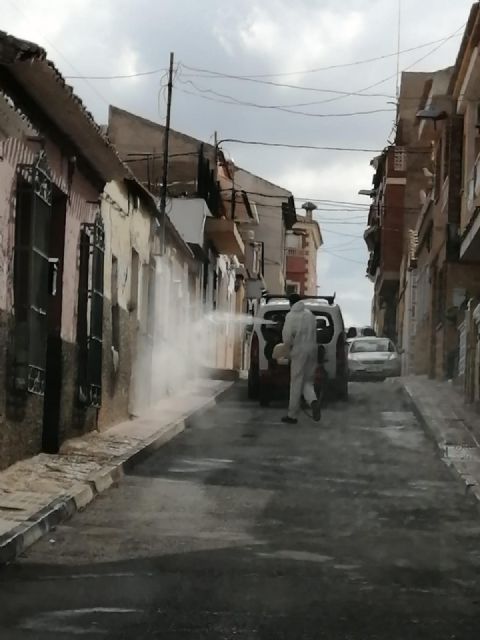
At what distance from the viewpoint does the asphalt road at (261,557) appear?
575 cm

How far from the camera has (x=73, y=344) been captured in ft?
45.0

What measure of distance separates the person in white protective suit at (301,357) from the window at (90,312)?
→ 3.55 meters

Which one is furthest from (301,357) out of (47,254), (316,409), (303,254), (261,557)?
(303,254)

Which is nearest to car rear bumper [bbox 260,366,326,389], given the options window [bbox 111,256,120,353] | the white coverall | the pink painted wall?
the white coverall

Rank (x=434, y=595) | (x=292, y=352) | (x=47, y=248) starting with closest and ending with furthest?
1. (x=434, y=595)
2. (x=47, y=248)
3. (x=292, y=352)

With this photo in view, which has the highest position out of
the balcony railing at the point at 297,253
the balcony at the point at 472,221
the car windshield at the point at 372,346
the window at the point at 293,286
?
the balcony railing at the point at 297,253

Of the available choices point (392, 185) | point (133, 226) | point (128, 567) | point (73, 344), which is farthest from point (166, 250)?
point (392, 185)

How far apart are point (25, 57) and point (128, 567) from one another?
14.9 feet

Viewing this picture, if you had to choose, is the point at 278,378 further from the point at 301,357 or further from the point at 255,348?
the point at 301,357

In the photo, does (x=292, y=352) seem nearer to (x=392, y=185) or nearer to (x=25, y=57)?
(x=25, y=57)

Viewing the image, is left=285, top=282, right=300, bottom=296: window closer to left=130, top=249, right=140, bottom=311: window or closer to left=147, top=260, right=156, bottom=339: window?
left=147, top=260, right=156, bottom=339: window

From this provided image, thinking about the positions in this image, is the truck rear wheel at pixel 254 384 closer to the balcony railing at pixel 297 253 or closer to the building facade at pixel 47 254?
the building facade at pixel 47 254

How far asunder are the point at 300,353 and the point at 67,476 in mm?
7148

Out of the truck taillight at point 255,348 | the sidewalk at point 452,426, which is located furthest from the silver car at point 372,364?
the truck taillight at point 255,348
